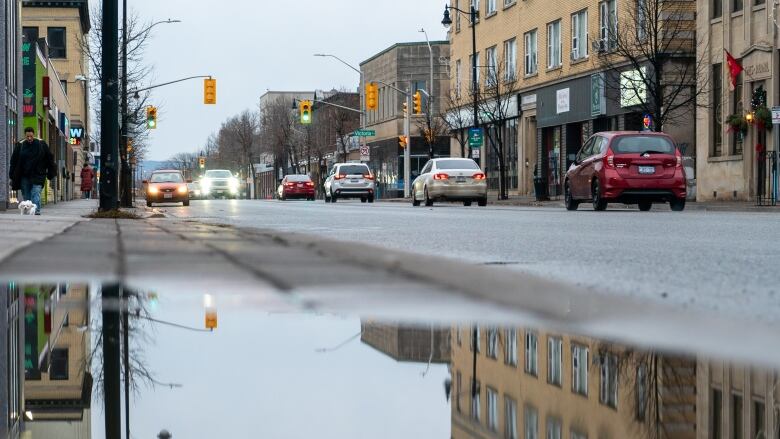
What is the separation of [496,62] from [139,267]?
51.7 meters

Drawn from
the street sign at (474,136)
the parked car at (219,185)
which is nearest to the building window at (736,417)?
the street sign at (474,136)

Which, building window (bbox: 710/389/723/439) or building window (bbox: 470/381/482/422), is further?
building window (bbox: 470/381/482/422)

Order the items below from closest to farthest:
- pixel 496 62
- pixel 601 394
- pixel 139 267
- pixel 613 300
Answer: pixel 601 394, pixel 613 300, pixel 139 267, pixel 496 62

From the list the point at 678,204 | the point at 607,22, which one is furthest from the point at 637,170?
the point at 607,22

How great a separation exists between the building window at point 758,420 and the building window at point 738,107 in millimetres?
34129

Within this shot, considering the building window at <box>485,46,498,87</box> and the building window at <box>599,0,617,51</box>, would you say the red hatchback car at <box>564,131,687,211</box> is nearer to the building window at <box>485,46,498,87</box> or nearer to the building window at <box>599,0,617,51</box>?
the building window at <box>599,0,617,51</box>

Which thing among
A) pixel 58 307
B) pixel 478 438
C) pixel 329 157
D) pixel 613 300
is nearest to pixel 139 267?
pixel 58 307

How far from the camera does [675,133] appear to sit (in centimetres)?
4197

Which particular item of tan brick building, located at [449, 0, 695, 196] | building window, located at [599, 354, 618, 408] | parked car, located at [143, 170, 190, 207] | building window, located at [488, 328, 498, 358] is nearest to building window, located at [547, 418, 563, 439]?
building window, located at [599, 354, 618, 408]

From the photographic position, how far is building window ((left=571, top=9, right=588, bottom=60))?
47.2 m

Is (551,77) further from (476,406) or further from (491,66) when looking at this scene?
(476,406)

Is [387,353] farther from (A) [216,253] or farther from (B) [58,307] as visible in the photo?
(A) [216,253]

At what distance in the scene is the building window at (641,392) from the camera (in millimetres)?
3064

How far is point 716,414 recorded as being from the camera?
3062 mm
